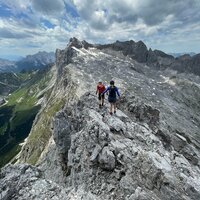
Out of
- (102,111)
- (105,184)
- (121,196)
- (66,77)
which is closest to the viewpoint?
(121,196)

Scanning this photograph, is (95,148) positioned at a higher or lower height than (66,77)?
higher

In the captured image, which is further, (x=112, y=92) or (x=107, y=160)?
(x=112, y=92)

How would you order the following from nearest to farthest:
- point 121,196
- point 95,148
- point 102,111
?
point 121,196 < point 95,148 < point 102,111

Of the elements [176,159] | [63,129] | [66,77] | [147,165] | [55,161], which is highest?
[147,165]

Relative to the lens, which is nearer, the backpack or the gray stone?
the gray stone

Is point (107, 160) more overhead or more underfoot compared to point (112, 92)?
more underfoot

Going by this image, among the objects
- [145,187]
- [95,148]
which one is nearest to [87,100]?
[95,148]

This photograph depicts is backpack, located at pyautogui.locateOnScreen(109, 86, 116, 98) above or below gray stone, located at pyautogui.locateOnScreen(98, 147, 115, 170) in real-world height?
above

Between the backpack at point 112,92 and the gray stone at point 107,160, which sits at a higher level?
the backpack at point 112,92

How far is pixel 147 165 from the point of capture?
1070 inches

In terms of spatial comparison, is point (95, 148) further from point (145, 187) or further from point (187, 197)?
point (187, 197)

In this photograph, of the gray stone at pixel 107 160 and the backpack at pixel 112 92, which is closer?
the gray stone at pixel 107 160

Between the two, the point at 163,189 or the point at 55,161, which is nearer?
the point at 163,189

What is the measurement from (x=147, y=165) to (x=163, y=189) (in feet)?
9.36
